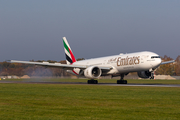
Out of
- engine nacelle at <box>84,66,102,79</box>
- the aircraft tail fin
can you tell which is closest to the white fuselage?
engine nacelle at <box>84,66,102,79</box>

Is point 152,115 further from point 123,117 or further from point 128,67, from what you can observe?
point 128,67

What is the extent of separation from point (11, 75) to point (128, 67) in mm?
61746

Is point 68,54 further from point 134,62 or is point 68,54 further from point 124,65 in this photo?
point 134,62

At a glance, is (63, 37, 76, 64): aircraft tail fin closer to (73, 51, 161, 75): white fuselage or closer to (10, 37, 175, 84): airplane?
(10, 37, 175, 84): airplane

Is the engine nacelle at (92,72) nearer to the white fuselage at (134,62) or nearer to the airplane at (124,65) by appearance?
the airplane at (124,65)

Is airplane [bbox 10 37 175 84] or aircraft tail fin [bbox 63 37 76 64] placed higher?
aircraft tail fin [bbox 63 37 76 64]

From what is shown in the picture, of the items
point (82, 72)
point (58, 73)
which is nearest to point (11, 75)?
point (58, 73)

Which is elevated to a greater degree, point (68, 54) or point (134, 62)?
point (68, 54)

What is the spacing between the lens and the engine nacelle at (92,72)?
139ft

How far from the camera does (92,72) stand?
43875mm

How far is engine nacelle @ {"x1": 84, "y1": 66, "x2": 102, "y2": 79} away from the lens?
42.4 meters

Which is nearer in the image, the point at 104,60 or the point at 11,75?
the point at 104,60

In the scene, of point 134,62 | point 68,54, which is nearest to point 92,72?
point 134,62

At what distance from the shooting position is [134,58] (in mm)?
41000
